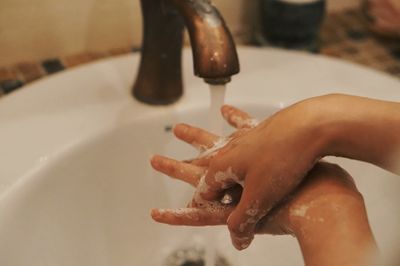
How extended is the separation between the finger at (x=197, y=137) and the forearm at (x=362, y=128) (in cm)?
14

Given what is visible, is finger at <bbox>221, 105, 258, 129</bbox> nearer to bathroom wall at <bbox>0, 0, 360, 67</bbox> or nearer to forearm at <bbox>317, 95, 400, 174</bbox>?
forearm at <bbox>317, 95, 400, 174</bbox>

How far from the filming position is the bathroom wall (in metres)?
0.63

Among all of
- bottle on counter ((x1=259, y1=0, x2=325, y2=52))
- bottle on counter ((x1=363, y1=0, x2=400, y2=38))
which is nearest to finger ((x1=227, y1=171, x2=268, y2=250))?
bottle on counter ((x1=259, y1=0, x2=325, y2=52))

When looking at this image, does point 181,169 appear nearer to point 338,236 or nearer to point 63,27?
point 338,236

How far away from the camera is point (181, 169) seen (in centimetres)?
46

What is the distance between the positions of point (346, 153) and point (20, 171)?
11.7 inches

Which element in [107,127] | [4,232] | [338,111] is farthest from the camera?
[107,127]

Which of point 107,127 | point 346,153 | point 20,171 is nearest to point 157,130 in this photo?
point 107,127

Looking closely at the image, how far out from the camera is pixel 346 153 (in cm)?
37

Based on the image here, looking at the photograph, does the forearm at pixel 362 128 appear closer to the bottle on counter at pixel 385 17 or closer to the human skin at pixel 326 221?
the human skin at pixel 326 221

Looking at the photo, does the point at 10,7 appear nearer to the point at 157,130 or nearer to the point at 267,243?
the point at 157,130

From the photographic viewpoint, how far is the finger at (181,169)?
0.46 metres

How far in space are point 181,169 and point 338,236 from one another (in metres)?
0.16

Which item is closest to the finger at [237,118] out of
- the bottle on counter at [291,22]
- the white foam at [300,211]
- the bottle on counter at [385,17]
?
the white foam at [300,211]
